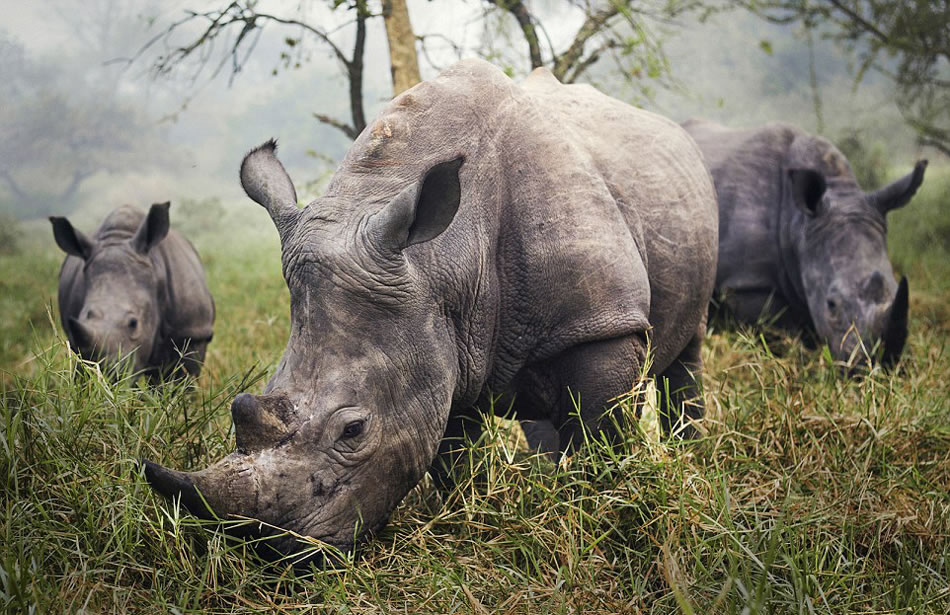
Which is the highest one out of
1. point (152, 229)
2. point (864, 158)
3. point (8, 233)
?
point (152, 229)

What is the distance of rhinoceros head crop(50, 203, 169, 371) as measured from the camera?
5988mm

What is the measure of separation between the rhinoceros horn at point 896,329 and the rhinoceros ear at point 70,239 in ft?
17.6

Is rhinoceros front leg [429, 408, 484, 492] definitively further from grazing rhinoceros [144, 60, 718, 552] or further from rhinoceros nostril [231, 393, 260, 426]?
rhinoceros nostril [231, 393, 260, 426]

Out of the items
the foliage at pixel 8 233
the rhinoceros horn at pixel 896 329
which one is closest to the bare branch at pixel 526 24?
the rhinoceros horn at pixel 896 329

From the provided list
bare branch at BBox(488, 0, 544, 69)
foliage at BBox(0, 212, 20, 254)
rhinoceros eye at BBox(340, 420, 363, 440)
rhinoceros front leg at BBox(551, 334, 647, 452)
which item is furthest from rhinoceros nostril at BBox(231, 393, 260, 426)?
foliage at BBox(0, 212, 20, 254)

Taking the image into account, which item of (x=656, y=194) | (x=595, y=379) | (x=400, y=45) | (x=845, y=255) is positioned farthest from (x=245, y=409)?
(x=845, y=255)

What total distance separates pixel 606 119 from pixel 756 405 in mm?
1478

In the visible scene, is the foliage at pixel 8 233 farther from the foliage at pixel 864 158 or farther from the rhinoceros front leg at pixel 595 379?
the foliage at pixel 864 158

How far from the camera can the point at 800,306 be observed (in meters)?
6.94

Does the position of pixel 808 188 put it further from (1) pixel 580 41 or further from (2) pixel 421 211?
(2) pixel 421 211

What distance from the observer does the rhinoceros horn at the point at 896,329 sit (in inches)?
211

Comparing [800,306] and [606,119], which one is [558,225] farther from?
[800,306]

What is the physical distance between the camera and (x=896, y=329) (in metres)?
5.50

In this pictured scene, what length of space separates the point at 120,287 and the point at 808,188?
4940 mm
